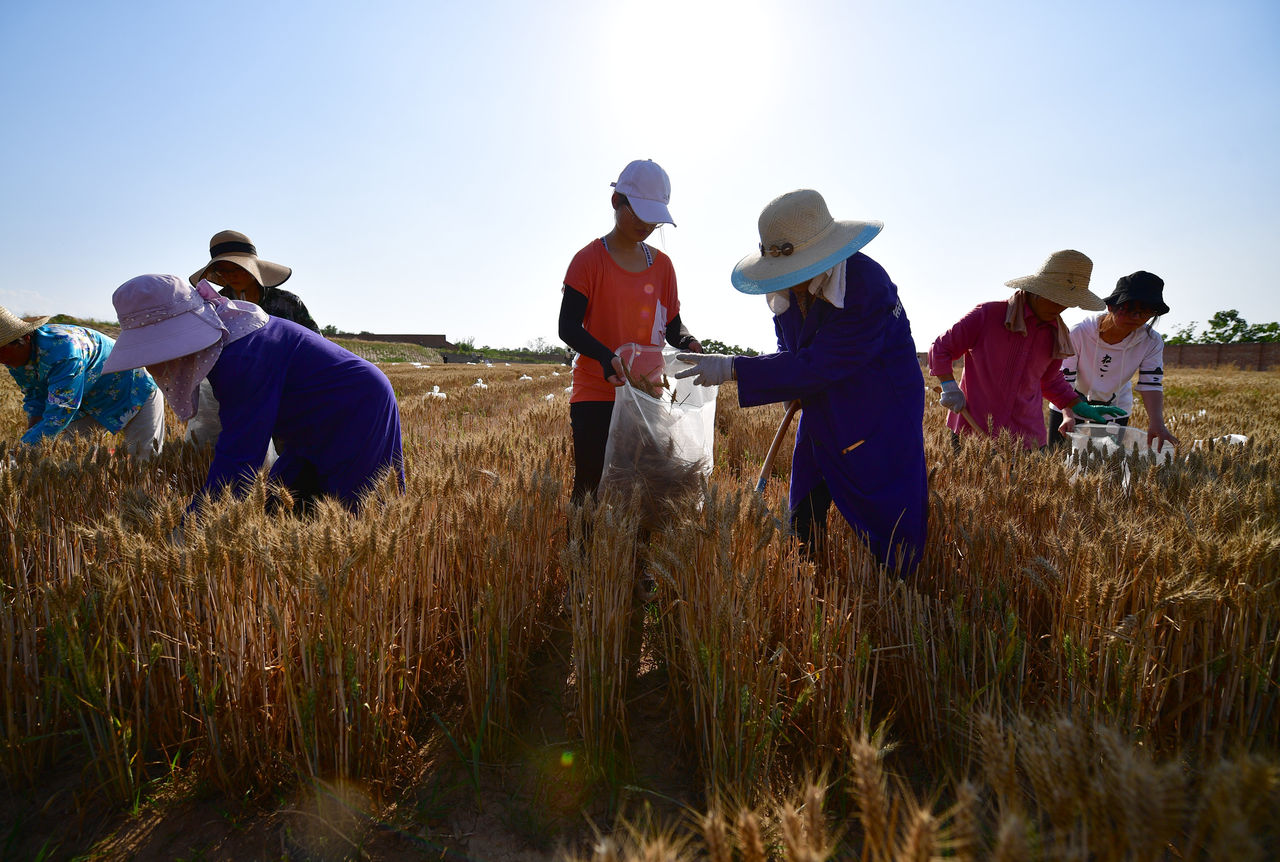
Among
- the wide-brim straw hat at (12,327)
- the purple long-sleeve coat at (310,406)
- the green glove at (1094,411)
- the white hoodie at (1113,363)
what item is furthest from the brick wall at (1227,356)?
the wide-brim straw hat at (12,327)

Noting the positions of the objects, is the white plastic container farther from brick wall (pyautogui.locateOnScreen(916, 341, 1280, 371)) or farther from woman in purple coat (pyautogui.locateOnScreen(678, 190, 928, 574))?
brick wall (pyautogui.locateOnScreen(916, 341, 1280, 371))

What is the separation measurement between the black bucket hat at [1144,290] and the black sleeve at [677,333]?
2.58 metres

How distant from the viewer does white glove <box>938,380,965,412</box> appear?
3157 millimetres

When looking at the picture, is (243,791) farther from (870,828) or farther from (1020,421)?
(1020,421)

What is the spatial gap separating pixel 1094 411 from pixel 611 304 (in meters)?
3.16

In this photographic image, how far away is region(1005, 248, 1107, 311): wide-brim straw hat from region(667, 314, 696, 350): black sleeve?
1.80m

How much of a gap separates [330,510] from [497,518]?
0.57 meters

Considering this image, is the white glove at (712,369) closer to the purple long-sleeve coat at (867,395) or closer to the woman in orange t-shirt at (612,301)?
the purple long-sleeve coat at (867,395)

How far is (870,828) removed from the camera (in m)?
0.73

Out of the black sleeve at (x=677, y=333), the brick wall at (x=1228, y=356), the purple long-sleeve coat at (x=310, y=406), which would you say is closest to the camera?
the purple long-sleeve coat at (x=310, y=406)

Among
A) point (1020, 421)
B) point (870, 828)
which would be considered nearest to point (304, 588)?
point (870, 828)

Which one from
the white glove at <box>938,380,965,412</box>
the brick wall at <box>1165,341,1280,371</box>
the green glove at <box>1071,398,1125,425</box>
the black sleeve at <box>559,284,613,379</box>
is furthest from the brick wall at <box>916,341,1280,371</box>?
the black sleeve at <box>559,284,613,379</box>

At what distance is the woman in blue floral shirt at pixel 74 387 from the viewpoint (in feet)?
10.7

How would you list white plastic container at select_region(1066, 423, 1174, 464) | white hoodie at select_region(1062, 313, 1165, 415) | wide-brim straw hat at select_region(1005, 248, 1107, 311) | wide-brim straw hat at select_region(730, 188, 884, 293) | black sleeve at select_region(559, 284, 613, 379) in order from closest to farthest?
wide-brim straw hat at select_region(730, 188, 884, 293) < black sleeve at select_region(559, 284, 613, 379) < wide-brim straw hat at select_region(1005, 248, 1107, 311) < white plastic container at select_region(1066, 423, 1174, 464) < white hoodie at select_region(1062, 313, 1165, 415)
